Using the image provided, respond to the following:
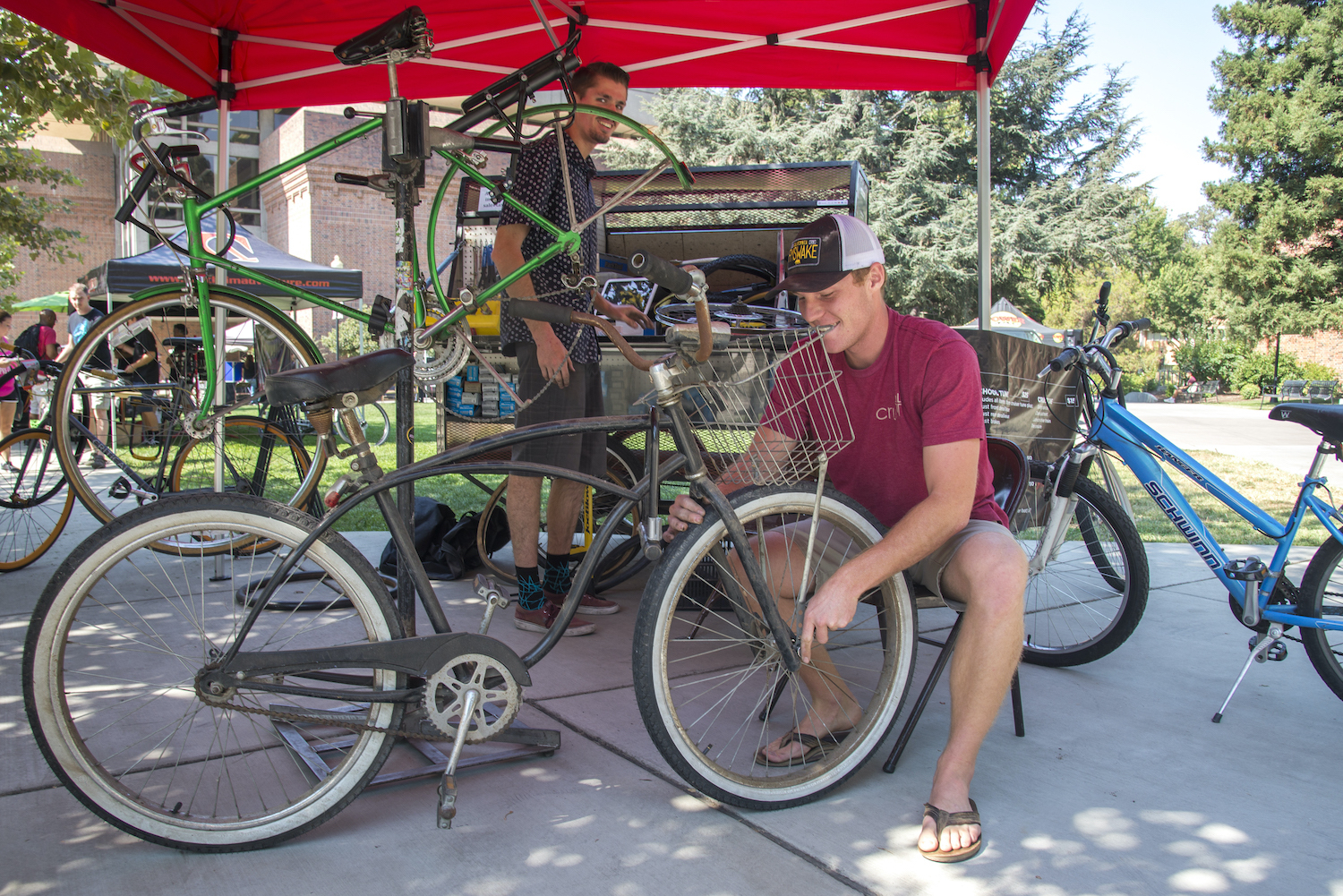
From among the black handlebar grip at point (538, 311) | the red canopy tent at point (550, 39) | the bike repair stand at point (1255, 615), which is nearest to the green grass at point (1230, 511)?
the bike repair stand at point (1255, 615)

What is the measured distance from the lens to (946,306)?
25.8 metres

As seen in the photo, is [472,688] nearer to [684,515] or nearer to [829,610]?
[684,515]

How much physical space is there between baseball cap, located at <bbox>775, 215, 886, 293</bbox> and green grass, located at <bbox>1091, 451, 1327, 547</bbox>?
11.6ft

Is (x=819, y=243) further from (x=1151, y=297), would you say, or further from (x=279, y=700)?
(x=1151, y=297)

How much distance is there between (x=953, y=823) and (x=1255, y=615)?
5.45 feet

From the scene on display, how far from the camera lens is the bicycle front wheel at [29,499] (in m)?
4.70

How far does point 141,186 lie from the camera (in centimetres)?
331

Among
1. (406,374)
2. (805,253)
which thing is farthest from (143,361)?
(805,253)

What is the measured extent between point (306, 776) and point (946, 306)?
25.7 meters

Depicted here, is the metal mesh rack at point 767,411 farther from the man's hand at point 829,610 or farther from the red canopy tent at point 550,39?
the red canopy tent at point 550,39

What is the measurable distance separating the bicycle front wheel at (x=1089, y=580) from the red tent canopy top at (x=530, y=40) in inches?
84.6

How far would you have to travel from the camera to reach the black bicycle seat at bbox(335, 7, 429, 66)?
96.7 inches

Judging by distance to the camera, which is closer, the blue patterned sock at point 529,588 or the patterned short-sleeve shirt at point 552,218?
the patterned short-sleeve shirt at point 552,218

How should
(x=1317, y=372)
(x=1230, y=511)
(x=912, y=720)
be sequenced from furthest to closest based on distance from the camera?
(x=1317, y=372)
(x=1230, y=511)
(x=912, y=720)
